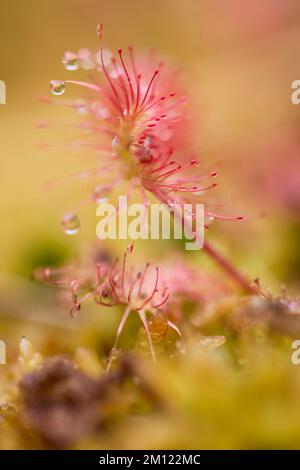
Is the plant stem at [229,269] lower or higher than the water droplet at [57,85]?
lower

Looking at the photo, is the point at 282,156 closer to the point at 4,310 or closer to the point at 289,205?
the point at 289,205

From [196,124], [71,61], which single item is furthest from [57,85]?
[196,124]

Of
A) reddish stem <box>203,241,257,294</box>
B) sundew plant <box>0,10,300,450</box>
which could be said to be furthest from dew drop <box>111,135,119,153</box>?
reddish stem <box>203,241,257,294</box>

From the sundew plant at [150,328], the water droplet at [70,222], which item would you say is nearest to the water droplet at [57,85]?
the sundew plant at [150,328]

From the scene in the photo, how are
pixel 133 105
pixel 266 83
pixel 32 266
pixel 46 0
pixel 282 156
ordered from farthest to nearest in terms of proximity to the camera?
pixel 46 0 < pixel 266 83 < pixel 282 156 < pixel 32 266 < pixel 133 105

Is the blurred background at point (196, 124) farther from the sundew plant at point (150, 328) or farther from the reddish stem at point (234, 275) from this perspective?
the reddish stem at point (234, 275)

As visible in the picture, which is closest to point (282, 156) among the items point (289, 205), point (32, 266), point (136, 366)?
point (289, 205)

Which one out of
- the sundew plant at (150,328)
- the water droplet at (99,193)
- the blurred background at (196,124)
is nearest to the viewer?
the sundew plant at (150,328)

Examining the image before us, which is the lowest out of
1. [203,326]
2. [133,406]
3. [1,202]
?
[133,406]

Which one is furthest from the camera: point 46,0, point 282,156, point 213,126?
point 46,0

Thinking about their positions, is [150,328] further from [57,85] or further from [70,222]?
[57,85]
